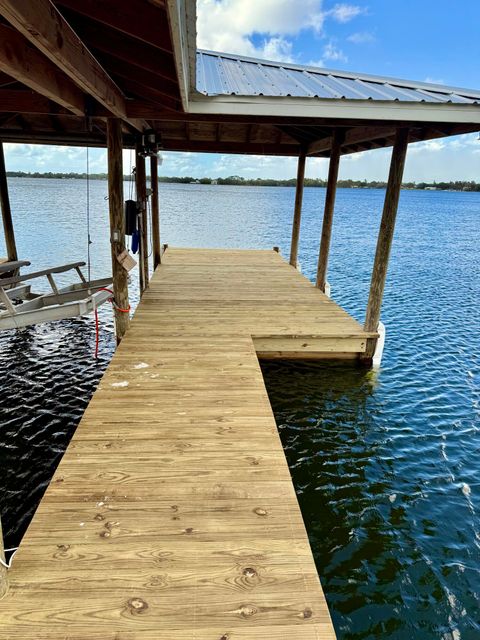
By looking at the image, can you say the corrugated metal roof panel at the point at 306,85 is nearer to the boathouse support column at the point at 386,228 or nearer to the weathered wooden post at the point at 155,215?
the boathouse support column at the point at 386,228

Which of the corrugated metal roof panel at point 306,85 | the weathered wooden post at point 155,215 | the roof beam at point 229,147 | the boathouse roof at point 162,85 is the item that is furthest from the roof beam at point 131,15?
the roof beam at point 229,147

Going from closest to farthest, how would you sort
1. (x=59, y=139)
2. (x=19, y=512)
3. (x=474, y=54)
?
(x=19, y=512) → (x=59, y=139) → (x=474, y=54)

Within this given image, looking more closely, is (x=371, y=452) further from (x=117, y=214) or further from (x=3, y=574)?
(x=117, y=214)

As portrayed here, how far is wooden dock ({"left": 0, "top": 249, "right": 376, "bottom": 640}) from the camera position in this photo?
201cm

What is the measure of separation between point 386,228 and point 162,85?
12.5ft

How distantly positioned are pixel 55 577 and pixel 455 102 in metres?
5.91

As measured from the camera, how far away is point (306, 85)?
557 centimetres

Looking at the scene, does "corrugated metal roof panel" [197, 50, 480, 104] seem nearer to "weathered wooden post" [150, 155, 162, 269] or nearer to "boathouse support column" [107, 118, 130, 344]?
"boathouse support column" [107, 118, 130, 344]

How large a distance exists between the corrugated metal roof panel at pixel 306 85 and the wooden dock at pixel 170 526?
3.37m

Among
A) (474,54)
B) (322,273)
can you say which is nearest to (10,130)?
(322,273)

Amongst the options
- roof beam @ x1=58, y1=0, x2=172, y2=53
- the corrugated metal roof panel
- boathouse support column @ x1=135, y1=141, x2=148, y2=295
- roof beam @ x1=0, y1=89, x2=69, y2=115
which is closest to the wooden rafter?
roof beam @ x1=58, y1=0, x2=172, y2=53

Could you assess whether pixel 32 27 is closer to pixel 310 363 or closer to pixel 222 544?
pixel 222 544

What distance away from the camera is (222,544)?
8.03 ft

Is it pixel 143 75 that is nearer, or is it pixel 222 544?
pixel 222 544
